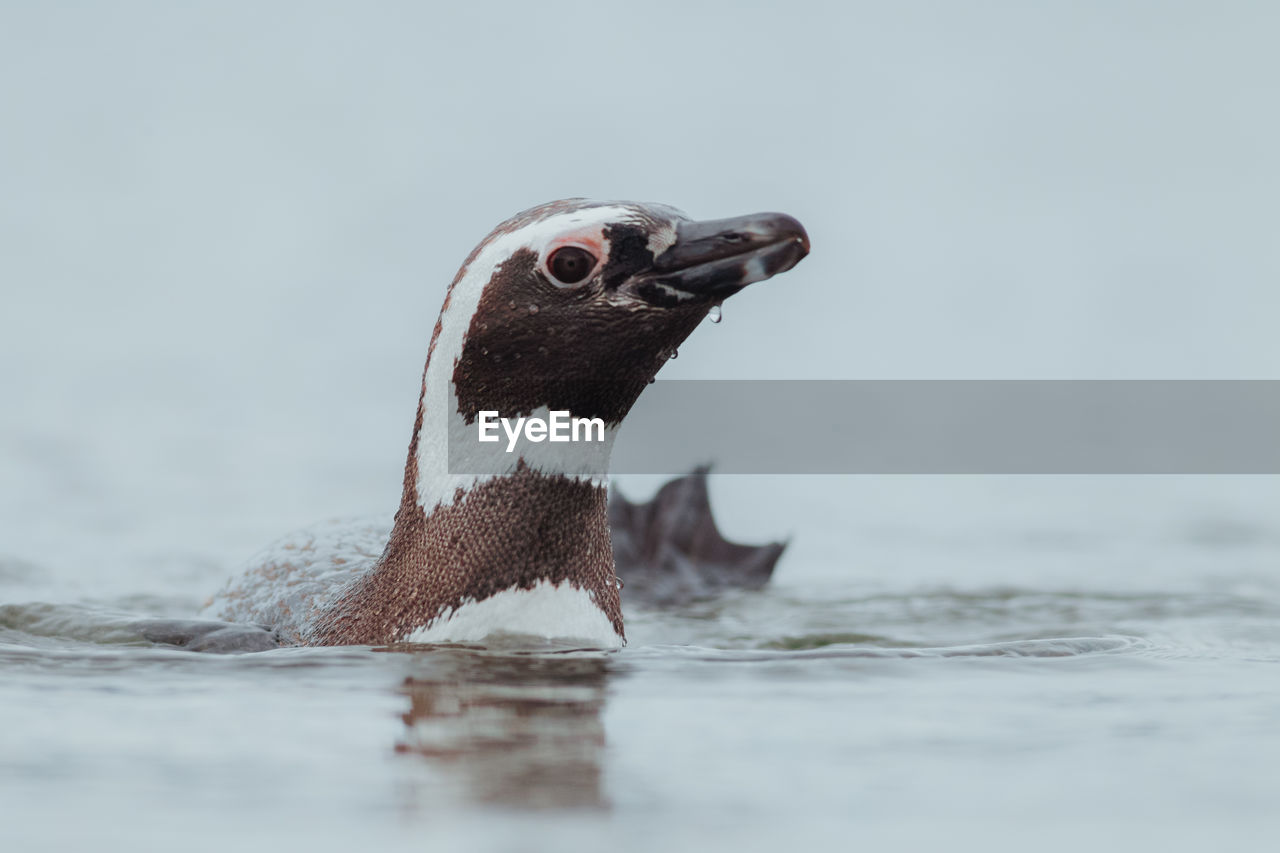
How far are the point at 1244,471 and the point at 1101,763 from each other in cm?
1118

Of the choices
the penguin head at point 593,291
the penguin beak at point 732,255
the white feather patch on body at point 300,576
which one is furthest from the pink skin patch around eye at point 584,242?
the white feather patch on body at point 300,576

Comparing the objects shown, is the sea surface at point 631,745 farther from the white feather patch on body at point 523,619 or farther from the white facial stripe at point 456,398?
the white facial stripe at point 456,398

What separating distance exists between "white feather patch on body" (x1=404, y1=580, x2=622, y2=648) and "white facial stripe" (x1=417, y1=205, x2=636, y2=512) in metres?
0.39

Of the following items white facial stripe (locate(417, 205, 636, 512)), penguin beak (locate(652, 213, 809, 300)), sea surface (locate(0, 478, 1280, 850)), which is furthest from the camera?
white facial stripe (locate(417, 205, 636, 512))

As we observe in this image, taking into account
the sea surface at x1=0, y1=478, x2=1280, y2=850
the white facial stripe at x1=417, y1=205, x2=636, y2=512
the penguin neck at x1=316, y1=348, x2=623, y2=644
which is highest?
the white facial stripe at x1=417, y1=205, x2=636, y2=512

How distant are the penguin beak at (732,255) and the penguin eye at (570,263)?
0.22 metres

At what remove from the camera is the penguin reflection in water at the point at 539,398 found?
17.1ft

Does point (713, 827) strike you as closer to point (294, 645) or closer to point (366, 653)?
point (366, 653)

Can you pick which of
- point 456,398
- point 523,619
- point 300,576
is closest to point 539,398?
point 456,398

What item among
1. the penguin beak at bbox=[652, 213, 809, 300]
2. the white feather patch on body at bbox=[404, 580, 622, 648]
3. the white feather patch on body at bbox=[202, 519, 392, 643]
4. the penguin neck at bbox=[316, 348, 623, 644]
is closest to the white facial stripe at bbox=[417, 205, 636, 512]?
the penguin neck at bbox=[316, 348, 623, 644]

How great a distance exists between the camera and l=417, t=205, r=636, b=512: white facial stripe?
17.3ft

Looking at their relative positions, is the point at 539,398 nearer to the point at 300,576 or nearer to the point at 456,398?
the point at 456,398

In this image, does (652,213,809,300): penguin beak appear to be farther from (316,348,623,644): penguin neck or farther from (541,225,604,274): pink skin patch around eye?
(316,348,623,644): penguin neck

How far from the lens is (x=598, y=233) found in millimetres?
5215
